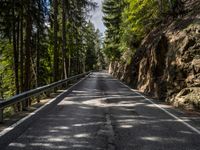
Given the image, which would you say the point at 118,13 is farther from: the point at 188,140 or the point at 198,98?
the point at 188,140

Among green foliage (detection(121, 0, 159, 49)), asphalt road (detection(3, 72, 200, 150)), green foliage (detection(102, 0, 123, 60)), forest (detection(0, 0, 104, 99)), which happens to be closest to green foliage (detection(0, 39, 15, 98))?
forest (detection(0, 0, 104, 99))

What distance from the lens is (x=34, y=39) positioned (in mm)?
30625

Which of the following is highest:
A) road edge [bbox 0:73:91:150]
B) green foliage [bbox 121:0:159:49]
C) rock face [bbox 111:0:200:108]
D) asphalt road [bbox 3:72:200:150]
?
green foliage [bbox 121:0:159:49]

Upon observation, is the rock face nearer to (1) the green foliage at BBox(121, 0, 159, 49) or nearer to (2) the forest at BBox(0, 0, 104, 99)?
(2) the forest at BBox(0, 0, 104, 99)

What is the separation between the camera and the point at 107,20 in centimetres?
6244

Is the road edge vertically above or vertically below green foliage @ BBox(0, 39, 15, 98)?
below

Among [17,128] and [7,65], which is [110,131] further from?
[7,65]

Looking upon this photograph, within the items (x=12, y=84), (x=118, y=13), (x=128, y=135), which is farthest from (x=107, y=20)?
(x=128, y=135)

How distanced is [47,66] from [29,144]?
41.3m

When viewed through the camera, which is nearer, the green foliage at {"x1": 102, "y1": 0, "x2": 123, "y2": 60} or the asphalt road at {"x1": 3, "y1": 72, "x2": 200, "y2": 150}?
the asphalt road at {"x1": 3, "y1": 72, "x2": 200, "y2": 150}

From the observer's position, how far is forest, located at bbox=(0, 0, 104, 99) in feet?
68.3

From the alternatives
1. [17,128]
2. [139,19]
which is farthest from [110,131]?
[139,19]

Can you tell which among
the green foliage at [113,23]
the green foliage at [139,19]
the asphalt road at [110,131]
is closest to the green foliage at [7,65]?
the green foliage at [139,19]

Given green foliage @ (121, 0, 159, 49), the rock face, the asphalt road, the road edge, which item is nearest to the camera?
the asphalt road
